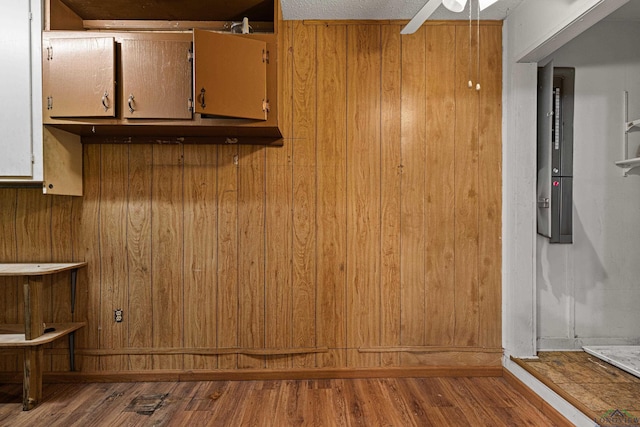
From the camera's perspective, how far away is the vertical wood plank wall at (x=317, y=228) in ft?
8.67

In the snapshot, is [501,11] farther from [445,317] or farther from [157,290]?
[157,290]

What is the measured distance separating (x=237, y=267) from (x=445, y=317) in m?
1.48

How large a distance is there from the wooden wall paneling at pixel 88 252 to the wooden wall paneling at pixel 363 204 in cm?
171

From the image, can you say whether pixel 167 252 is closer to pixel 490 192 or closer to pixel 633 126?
pixel 490 192

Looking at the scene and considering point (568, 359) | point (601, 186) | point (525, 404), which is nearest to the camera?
point (525, 404)

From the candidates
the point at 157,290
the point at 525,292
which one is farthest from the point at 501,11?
the point at 157,290

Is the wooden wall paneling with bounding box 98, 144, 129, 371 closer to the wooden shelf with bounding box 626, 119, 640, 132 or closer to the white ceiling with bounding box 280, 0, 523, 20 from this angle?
the white ceiling with bounding box 280, 0, 523, 20

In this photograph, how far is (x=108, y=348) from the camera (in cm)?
264

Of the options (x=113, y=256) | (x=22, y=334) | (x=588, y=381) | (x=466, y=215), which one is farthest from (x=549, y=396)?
(x=22, y=334)

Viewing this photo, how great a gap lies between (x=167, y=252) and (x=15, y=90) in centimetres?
127

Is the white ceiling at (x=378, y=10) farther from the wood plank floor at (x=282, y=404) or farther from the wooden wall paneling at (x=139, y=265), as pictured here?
the wood plank floor at (x=282, y=404)

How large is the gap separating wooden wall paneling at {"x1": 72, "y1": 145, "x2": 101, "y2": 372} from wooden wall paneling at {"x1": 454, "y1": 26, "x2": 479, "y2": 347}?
8.08 ft

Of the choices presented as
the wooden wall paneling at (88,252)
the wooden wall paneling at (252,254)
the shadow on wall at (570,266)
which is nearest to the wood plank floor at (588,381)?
the shadow on wall at (570,266)

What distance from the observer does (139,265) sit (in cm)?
265
